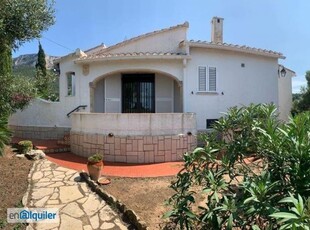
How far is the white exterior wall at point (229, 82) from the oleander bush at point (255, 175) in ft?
37.6

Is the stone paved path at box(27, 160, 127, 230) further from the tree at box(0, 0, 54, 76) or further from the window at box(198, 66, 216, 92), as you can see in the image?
the window at box(198, 66, 216, 92)

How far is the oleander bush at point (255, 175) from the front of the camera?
294 centimetres

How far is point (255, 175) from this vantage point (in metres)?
3.79

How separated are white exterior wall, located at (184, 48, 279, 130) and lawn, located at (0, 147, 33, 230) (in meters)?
9.99

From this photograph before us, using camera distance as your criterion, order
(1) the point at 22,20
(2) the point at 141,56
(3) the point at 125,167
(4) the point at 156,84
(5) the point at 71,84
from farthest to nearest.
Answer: (5) the point at 71,84 → (4) the point at 156,84 → (2) the point at 141,56 → (3) the point at 125,167 → (1) the point at 22,20

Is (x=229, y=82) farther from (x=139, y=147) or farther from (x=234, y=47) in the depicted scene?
(x=139, y=147)

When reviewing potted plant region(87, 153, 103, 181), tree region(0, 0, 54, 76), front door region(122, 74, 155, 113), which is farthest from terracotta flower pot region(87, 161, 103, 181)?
front door region(122, 74, 155, 113)

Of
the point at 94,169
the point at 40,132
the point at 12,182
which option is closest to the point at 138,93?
the point at 40,132

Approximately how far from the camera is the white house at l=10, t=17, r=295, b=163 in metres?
15.7

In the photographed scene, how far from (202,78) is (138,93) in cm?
466

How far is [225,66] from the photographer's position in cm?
1744

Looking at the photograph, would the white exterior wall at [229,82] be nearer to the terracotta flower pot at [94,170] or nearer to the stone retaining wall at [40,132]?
the terracotta flower pot at [94,170]

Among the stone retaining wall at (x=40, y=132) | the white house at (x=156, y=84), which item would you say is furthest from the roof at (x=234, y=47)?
the stone retaining wall at (x=40, y=132)

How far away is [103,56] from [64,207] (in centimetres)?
1054
